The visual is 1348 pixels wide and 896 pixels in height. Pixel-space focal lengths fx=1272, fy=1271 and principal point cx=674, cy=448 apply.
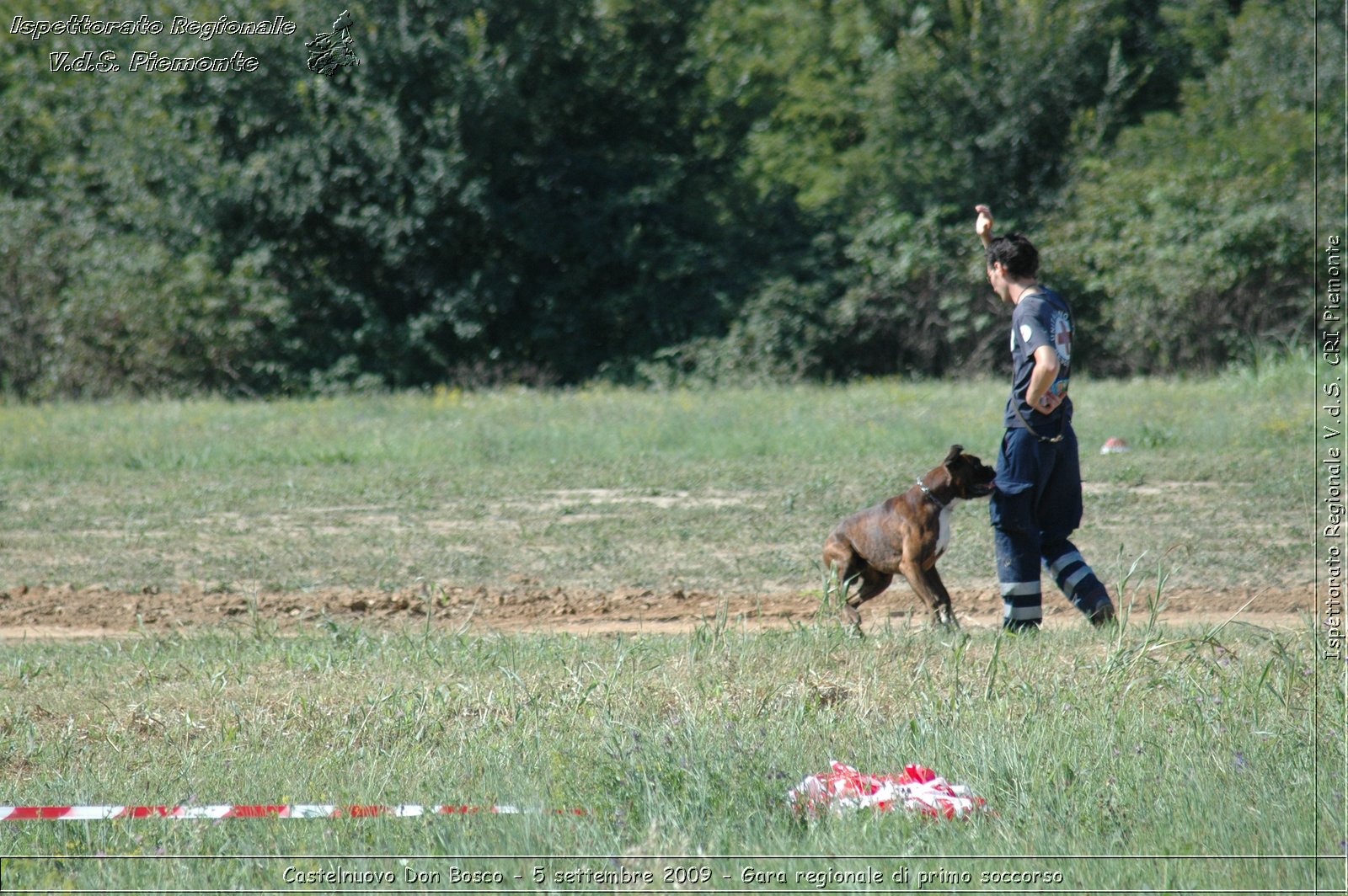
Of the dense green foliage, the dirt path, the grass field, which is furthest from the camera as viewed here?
the dense green foliage

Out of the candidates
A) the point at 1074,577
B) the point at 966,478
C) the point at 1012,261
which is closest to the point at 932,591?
the point at 966,478

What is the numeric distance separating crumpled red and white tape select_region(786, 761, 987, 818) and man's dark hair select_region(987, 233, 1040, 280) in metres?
3.02

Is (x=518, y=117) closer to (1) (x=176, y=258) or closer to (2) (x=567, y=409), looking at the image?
(1) (x=176, y=258)

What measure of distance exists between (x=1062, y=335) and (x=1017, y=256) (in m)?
0.47

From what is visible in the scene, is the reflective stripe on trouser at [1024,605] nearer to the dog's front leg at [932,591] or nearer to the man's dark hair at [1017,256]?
the dog's front leg at [932,591]

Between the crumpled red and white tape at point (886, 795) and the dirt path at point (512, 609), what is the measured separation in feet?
9.06

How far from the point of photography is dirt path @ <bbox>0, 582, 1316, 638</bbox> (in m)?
7.51

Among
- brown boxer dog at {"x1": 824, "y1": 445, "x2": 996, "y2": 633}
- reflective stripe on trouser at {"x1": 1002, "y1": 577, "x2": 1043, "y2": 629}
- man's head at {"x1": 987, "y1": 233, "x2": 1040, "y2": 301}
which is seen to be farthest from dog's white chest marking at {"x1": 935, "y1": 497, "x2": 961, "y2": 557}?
man's head at {"x1": 987, "y1": 233, "x2": 1040, "y2": 301}

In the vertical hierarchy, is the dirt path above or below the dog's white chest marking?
below

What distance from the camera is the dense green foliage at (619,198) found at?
75.7 feet

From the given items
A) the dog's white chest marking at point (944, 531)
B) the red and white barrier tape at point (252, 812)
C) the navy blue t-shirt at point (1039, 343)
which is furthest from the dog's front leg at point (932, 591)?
the red and white barrier tape at point (252, 812)

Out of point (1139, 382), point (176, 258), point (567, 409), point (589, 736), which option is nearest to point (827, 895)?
point (589, 736)

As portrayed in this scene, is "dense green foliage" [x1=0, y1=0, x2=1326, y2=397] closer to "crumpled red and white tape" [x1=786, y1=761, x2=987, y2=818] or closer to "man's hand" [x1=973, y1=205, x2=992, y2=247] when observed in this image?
"man's hand" [x1=973, y1=205, x2=992, y2=247]

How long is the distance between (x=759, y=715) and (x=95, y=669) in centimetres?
333
